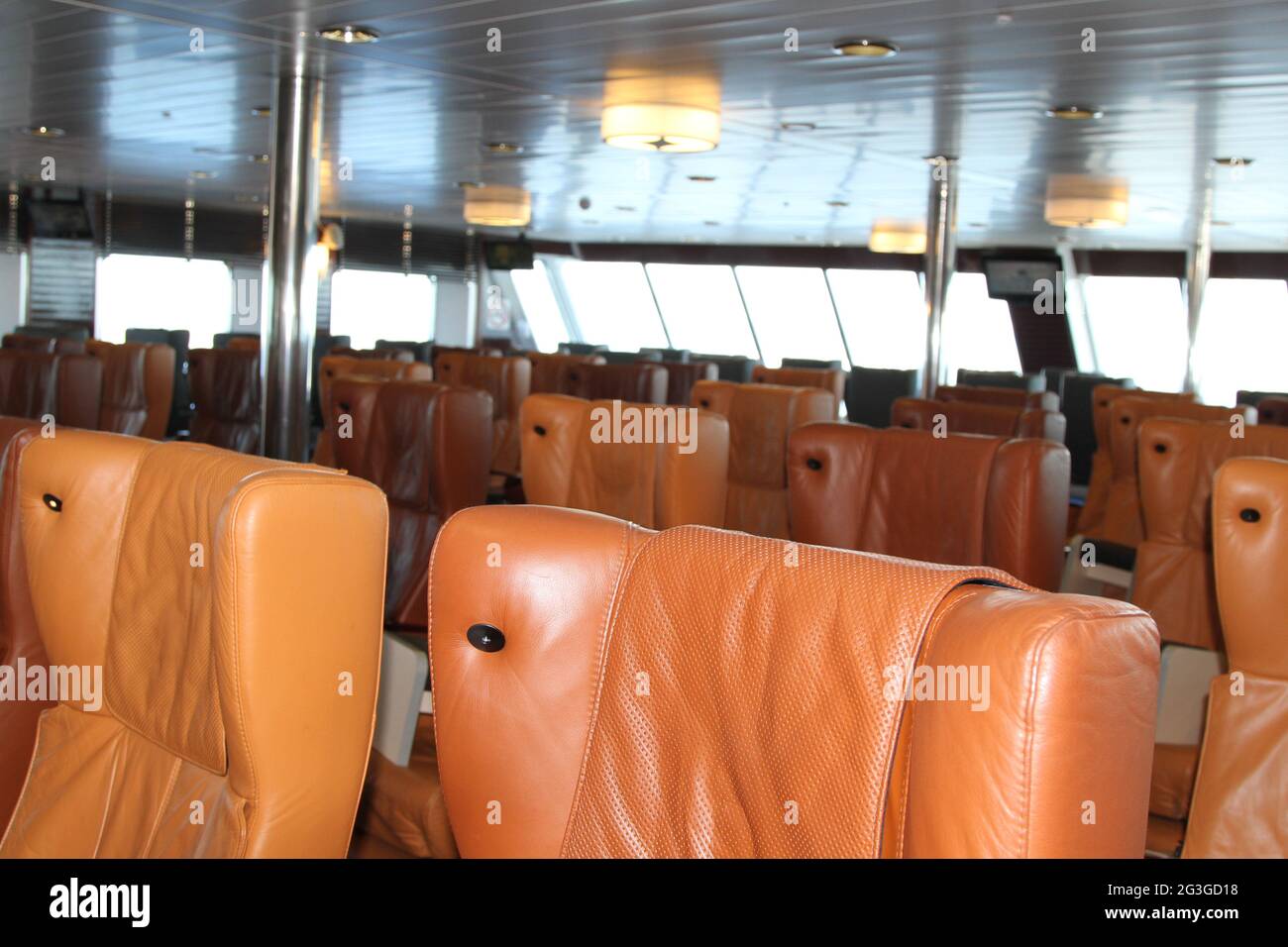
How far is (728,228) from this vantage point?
1555 centimetres

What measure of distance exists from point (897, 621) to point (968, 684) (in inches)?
4.0

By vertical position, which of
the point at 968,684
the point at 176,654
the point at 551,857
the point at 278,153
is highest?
the point at 278,153

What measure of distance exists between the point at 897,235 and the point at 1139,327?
167 inches

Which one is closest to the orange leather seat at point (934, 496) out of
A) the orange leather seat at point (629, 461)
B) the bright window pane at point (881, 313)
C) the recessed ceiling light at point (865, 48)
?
the orange leather seat at point (629, 461)

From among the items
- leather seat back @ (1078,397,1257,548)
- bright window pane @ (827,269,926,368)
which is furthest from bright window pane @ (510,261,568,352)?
leather seat back @ (1078,397,1257,548)

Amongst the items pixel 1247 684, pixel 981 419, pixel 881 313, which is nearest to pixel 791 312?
pixel 881 313

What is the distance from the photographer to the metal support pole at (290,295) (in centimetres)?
619

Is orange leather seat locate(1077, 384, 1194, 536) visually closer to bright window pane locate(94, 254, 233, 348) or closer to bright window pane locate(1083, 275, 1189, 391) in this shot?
bright window pane locate(1083, 275, 1189, 391)

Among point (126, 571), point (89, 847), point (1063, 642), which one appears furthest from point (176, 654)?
point (1063, 642)

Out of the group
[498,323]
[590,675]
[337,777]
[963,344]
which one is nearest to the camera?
[590,675]

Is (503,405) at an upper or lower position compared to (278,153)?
lower

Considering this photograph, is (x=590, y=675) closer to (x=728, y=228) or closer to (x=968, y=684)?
(x=968, y=684)

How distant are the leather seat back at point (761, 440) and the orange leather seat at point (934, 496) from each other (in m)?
1.79

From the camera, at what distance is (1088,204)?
9.67m
